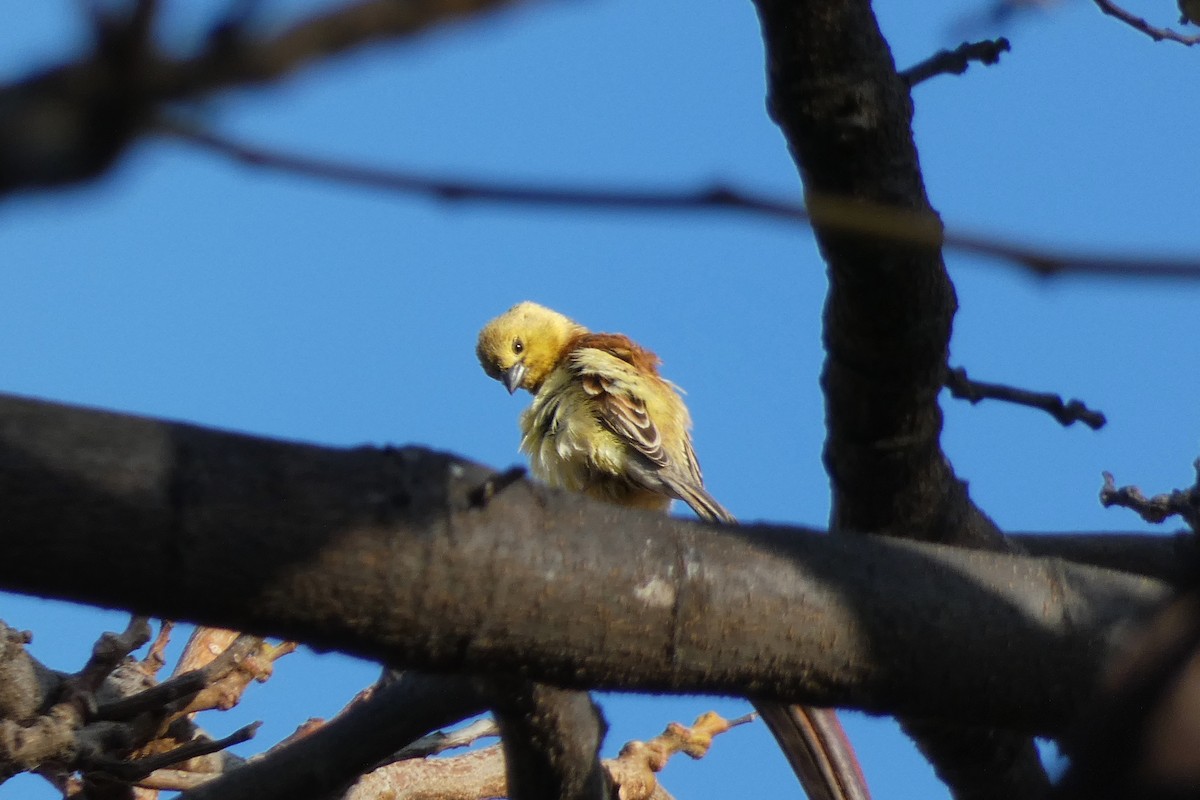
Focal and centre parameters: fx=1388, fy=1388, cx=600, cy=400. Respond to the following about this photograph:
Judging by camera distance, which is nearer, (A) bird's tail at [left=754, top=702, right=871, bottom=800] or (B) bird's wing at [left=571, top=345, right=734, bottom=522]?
(A) bird's tail at [left=754, top=702, right=871, bottom=800]

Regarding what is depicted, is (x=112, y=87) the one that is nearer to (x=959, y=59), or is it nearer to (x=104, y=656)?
(x=959, y=59)

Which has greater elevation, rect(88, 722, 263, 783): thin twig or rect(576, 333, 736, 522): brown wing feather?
rect(576, 333, 736, 522): brown wing feather

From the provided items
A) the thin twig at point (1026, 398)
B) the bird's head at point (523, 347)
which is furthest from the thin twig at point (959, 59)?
the bird's head at point (523, 347)

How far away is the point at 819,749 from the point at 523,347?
4920 millimetres

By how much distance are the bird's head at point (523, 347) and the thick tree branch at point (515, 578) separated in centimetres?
591

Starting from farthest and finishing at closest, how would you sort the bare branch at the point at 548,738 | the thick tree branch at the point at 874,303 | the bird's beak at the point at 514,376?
1. the bird's beak at the point at 514,376
2. the thick tree branch at the point at 874,303
3. the bare branch at the point at 548,738

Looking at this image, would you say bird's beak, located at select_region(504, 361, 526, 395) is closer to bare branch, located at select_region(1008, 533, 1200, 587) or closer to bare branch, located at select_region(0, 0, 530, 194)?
bare branch, located at select_region(1008, 533, 1200, 587)

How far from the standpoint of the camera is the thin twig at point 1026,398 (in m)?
3.38

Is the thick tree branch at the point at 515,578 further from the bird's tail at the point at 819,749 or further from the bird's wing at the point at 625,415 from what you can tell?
the bird's wing at the point at 625,415

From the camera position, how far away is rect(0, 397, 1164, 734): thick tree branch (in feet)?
6.04

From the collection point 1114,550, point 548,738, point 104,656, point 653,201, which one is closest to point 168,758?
point 104,656

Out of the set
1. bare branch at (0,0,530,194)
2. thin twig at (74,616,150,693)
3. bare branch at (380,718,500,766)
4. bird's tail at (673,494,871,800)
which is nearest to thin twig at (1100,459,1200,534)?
bird's tail at (673,494,871,800)

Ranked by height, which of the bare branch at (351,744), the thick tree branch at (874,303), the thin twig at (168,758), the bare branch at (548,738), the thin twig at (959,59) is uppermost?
the thin twig at (959,59)

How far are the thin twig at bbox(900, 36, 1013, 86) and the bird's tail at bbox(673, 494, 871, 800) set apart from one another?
1345 mm
